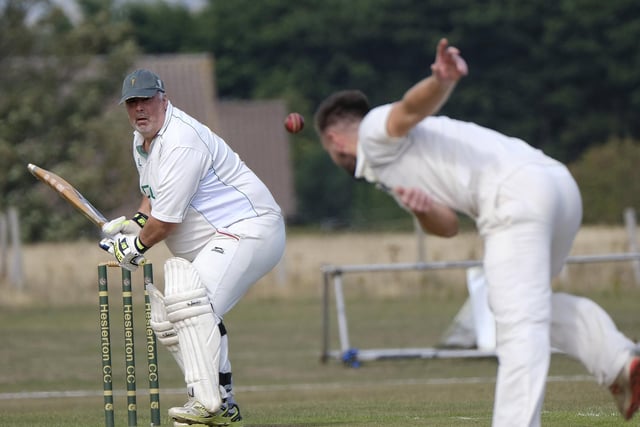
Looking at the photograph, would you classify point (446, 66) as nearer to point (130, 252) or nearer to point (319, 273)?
point (130, 252)

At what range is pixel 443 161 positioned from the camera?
6.14 m

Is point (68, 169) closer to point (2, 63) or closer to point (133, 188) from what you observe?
point (133, 188)

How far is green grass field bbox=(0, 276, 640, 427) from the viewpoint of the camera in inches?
355

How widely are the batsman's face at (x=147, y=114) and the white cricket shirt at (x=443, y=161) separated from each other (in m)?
1.78

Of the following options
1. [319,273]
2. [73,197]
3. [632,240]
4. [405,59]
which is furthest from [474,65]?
[73,197]

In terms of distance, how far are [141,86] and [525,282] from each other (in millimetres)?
2665

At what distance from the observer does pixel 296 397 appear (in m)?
12.4

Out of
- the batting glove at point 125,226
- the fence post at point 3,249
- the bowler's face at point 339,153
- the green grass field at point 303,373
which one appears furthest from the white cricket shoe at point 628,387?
the fence post at point 3,249

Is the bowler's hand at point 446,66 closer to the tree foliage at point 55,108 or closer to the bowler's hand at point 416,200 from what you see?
the bowler's hand at point 416,200

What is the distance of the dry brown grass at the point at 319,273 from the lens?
22.9 meters

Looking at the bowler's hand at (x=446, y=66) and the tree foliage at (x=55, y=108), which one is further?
the tree foliage at (x=55, y=108)

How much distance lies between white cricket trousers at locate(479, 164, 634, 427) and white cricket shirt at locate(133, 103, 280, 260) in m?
2.03

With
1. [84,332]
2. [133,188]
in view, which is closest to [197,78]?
[133,188]

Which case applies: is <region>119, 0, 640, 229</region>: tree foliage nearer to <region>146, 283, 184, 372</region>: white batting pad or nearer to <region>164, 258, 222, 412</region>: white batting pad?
<region>146, 283, 184, 372</region>: white batting pad
